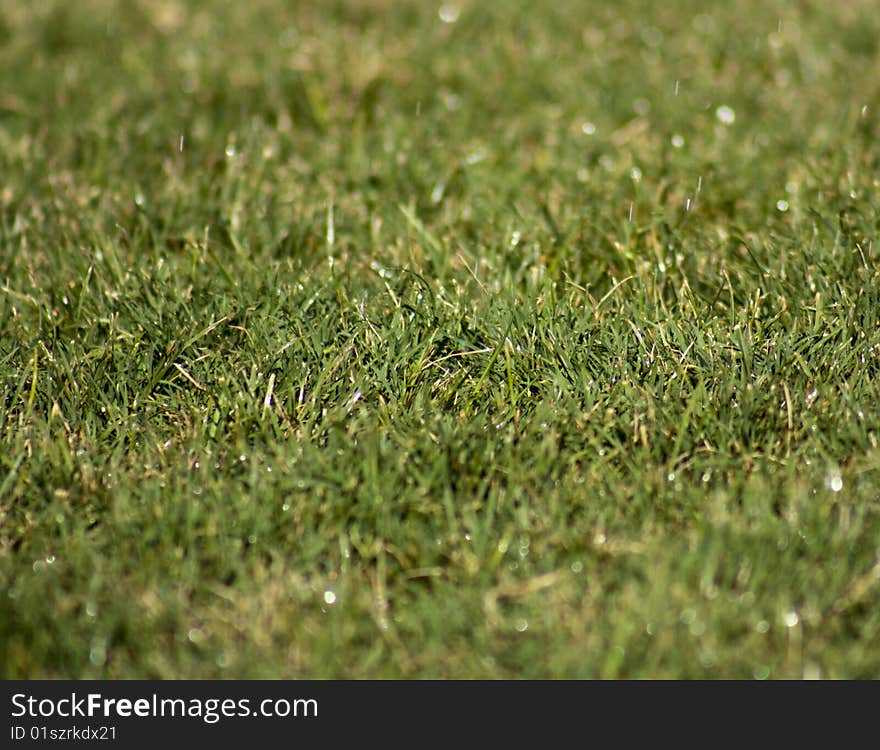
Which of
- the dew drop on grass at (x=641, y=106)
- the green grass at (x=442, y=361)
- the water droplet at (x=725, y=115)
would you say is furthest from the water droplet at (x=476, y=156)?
the water droplet at (x=725, y=115)

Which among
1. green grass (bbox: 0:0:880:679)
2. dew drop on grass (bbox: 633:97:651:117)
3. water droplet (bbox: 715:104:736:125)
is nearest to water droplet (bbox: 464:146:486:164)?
green grass (bbox: 0:0:880:679)

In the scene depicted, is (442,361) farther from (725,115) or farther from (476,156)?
(725,115)

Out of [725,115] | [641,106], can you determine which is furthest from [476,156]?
[725,115]

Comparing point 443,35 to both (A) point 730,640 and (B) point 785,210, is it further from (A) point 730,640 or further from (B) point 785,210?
(A) point 730,640

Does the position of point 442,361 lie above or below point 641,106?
below

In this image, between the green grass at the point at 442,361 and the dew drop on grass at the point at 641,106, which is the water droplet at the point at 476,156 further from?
the dew drop on grass at the point at 641,106

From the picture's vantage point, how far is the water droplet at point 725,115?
4.45 meters

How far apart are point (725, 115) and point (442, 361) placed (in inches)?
80.5

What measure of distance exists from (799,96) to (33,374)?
3.24 meters

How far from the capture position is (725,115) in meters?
4.48

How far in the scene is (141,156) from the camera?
14.1 feet
